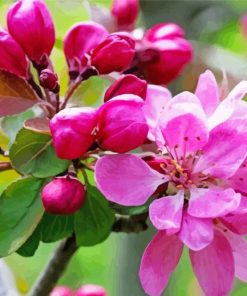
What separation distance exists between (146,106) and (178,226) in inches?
5.6

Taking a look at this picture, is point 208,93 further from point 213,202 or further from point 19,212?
point 19,212

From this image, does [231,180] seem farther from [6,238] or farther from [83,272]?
[83,272]

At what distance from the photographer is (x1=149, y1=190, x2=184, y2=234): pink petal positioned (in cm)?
93

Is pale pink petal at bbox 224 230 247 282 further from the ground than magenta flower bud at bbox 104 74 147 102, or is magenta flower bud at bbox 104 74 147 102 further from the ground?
magenta flower bud at bbox 104 74 147 102

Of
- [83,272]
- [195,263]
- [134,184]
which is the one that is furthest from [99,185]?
[83,272]

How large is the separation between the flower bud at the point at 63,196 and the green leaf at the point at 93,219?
0.05 metres

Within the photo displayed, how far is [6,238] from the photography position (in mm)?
1000

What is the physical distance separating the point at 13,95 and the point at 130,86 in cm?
14

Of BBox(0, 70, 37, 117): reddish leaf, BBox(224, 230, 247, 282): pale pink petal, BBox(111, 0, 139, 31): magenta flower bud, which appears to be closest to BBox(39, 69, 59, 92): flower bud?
BBox(0, 70, 37, 117): reddish leaf

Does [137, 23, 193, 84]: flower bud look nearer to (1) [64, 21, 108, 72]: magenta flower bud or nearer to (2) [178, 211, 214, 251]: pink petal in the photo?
(1) [64, 21, 108, 72]: magenta flower bud

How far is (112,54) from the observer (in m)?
1.04

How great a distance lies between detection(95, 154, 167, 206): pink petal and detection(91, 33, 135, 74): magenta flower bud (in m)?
0.13

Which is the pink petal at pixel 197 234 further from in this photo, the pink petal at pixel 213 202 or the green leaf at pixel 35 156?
the green leaf at pixel 35 156

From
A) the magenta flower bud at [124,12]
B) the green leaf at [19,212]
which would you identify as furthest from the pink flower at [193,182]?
the magenta flower bud at [124,12]
